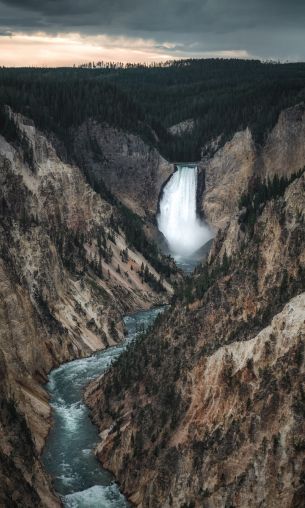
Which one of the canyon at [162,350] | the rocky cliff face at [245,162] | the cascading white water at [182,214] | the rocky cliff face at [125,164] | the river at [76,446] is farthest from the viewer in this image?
the rocky cliff face at [125,164]

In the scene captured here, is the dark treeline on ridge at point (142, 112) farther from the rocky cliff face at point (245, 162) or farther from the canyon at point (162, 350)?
the canyon at point (162, 350)

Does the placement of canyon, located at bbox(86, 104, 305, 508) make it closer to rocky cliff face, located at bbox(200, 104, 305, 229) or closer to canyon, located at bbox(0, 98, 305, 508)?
canyon, located at bbox(0, 98, 305, 508)

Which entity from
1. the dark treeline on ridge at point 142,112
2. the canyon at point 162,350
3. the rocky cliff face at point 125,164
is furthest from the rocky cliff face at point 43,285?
the rocky cliff face at point 125,164

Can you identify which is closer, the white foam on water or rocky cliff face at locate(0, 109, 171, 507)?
the white foam on water

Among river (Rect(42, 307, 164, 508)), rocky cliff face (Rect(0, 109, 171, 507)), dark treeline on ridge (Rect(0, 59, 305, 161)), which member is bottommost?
river (Rect(42, 307, 164, 508))

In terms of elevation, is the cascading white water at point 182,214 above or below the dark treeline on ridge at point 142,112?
below

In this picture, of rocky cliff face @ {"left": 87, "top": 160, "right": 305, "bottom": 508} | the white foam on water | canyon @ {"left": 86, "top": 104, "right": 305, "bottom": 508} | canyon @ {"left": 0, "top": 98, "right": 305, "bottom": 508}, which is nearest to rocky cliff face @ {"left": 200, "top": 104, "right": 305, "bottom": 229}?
canyon @ {"left": 0, "top": 98, "right": 305, "bottom": 508}
